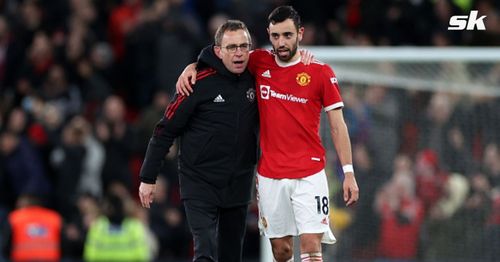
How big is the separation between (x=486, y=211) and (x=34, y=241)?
548cm

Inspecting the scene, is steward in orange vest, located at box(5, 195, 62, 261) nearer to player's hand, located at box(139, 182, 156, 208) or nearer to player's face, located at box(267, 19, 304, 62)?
player's hand, located at box(139, 182, 156, 208)

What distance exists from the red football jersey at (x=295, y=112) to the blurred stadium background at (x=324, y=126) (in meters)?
4.40

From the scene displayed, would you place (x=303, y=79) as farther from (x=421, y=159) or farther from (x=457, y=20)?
(x=457, y=20)

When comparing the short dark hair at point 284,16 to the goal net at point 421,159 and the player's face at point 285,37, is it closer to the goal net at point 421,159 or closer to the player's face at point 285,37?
the player's face at point 285,37

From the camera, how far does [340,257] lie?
15375 millimetres

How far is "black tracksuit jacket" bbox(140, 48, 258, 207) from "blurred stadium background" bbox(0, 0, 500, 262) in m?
4.42

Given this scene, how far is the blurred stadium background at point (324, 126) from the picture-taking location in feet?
50.4

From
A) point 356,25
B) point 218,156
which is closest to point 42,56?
point 356,25

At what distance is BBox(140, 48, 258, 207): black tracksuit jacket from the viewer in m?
10.3

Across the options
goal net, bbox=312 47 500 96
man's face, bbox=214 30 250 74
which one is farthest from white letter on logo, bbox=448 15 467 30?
man's face, bbox=214 30 250 74

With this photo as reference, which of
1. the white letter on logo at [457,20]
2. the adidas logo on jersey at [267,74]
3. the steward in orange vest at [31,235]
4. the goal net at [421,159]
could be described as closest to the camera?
the adidas logo on jersey at [267,74]

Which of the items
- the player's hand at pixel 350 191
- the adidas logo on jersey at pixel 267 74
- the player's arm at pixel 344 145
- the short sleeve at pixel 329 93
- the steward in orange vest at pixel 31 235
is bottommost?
the steward in orange vest at pixel 31 235

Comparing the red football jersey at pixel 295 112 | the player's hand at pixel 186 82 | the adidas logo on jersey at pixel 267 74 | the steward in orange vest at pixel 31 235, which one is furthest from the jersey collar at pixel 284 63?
the steward in orange vest at pixel 31 235

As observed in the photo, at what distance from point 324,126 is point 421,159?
1.37 meters
